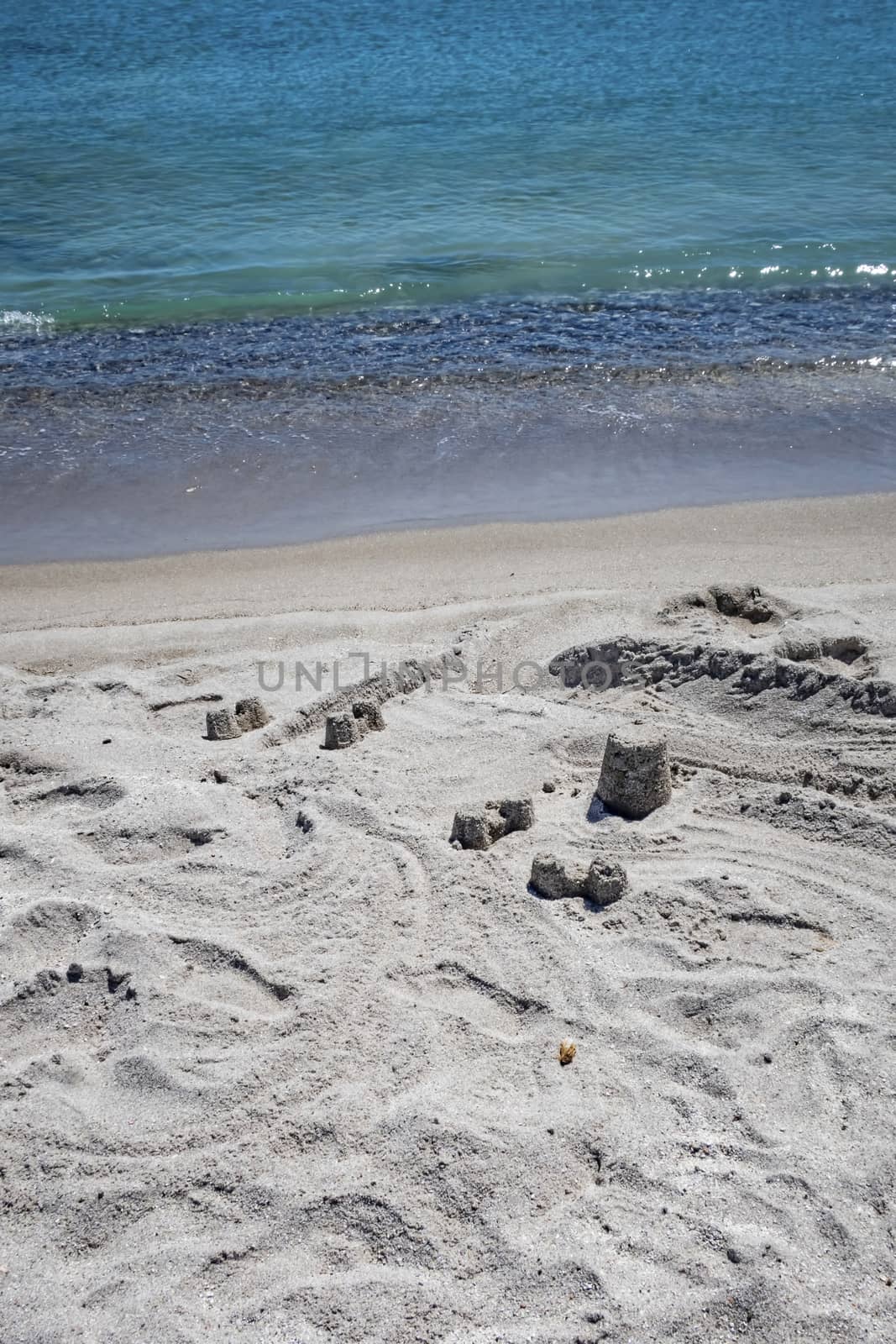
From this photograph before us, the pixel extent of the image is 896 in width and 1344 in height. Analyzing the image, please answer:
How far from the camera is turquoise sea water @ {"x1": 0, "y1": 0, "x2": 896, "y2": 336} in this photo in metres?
12.9

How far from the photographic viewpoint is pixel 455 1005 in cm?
356

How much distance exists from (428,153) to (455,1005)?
1595 centimetres

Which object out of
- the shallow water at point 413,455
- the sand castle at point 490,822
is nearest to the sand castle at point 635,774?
the sand castle at point 490,822

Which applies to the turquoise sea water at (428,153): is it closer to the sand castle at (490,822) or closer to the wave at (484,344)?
the wave at (484,344)

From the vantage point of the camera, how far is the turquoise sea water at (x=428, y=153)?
12.9m

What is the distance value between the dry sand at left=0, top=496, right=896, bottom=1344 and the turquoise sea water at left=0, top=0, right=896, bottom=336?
8212 millimetres

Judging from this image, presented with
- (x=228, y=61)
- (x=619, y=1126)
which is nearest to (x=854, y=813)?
(x=619, y=1126)

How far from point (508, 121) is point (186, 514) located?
12799 mm

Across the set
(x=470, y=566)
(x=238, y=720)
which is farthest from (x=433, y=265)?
(x=238, y=720)

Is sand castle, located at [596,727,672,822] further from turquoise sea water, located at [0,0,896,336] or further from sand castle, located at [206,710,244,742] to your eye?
turquoise sea water, located at [0,0,896,336]

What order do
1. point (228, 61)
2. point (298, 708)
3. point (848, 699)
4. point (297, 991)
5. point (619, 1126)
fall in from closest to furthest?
point (619, 1126) < point (297, 991) < point (848, 699) < point (298, 708) < point (228, 61)

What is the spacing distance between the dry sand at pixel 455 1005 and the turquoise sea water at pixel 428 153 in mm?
8212

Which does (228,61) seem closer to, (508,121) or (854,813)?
(508,121)

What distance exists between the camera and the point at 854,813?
4152 millimetres
